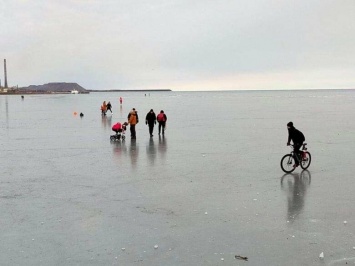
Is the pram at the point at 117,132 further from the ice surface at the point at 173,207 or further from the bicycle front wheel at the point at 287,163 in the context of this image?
the bicycle front wheel at the point at 287,163

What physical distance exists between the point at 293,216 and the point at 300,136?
194 inches

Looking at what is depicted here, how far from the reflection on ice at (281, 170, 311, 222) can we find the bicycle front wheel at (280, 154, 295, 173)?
26 centimetres

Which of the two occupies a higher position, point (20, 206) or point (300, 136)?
point (300, 136)

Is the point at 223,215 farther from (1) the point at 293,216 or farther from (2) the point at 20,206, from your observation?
(2) the point at 20,206

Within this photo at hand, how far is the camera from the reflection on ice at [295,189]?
8.72 m

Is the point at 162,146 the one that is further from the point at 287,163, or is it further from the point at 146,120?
Answer: the point at 287,163

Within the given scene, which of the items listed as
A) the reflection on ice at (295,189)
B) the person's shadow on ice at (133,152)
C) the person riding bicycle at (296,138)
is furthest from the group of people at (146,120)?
the reflection on ice at (295,189)

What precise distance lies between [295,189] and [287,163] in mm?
2158

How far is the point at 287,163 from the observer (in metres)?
12.7

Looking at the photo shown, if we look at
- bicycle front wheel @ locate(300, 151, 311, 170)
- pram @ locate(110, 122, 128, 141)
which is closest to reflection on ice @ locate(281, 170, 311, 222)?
bicycle front wheel @ locate(300, 151, 311, 170)

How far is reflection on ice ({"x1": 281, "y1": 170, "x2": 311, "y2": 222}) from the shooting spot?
872cm

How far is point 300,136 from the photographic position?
12875mm

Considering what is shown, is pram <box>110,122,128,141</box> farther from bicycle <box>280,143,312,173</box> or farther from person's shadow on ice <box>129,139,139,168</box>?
bicycle <box>280,143,312,173</box>

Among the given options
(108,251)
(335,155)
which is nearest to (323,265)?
(108,251)
